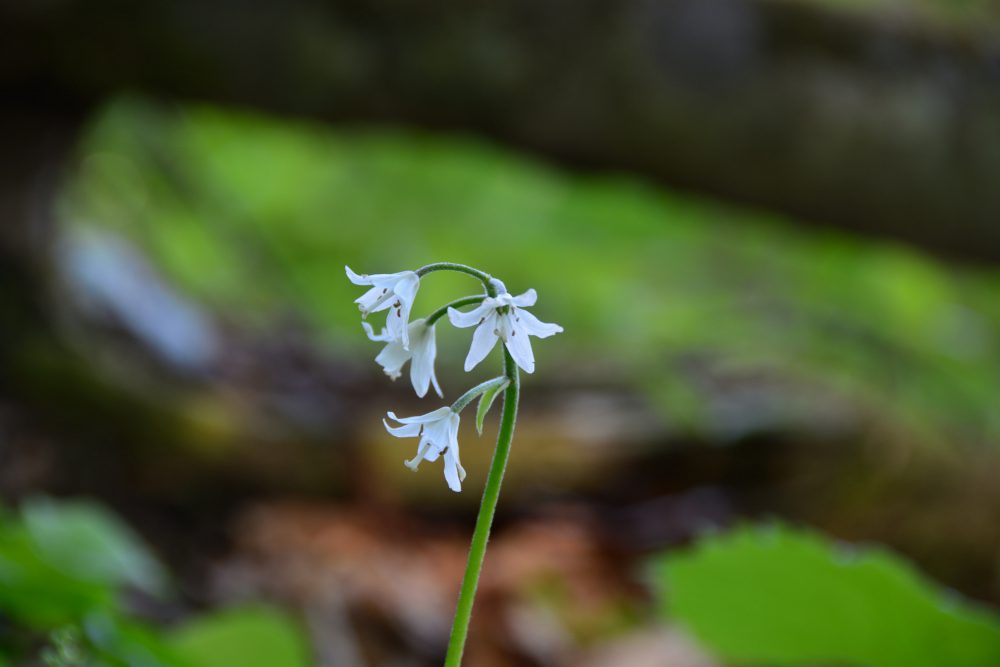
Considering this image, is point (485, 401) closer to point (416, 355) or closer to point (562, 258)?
point (416, 355)

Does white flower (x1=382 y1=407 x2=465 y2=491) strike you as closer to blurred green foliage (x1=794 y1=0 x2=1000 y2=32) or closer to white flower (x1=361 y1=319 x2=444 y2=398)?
white flower (x1=361 y1=319 x2=444 y2=398)

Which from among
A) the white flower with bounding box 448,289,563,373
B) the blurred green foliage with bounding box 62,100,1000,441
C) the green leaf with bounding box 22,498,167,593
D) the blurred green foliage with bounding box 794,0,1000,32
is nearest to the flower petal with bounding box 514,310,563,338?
the white flower with bounding box 448,289,563,373

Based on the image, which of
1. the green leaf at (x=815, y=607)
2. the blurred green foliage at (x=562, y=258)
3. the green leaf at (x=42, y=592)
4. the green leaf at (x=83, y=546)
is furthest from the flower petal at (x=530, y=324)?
the blurred green foliage at (x=562, y=258)

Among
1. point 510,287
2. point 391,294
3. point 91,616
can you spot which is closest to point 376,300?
point 391,294

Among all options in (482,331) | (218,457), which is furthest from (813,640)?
(218,457)

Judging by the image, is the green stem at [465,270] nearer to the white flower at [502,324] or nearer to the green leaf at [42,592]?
the white flower at [502,324]

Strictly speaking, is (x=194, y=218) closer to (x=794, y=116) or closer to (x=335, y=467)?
(x=335, y=467)
